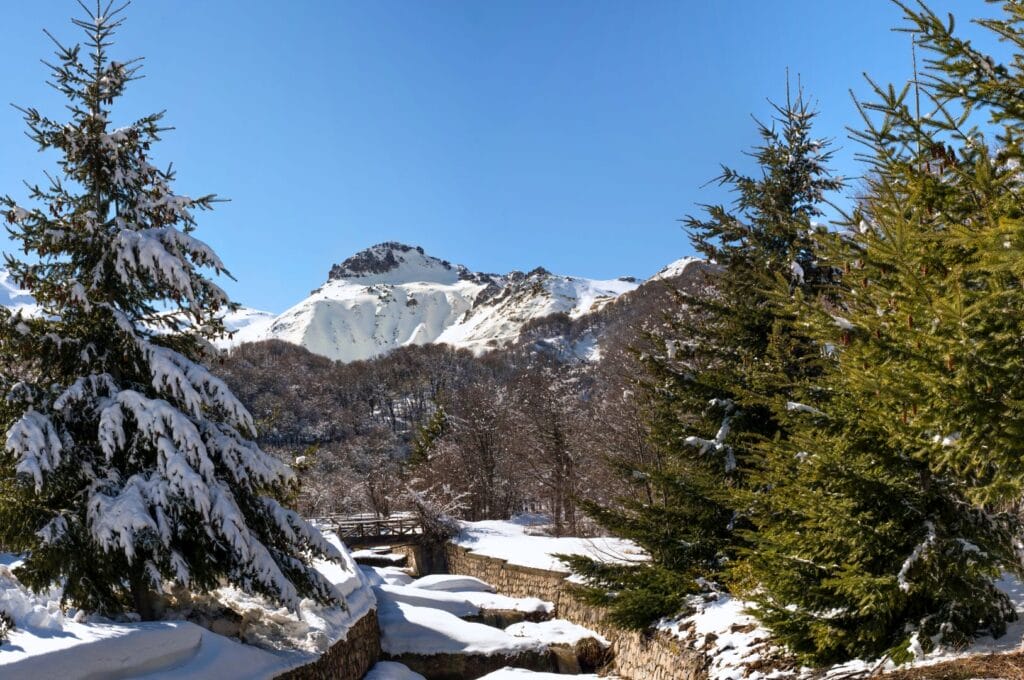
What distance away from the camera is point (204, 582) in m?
8.94

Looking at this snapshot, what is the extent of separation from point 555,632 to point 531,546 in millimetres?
8656

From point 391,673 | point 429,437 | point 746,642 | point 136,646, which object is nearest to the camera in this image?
point 136,646

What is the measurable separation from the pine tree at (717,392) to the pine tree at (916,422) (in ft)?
9.96

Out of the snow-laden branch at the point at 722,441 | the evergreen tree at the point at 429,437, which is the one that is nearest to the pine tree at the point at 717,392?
the snow-laden branch at the point at 722,441

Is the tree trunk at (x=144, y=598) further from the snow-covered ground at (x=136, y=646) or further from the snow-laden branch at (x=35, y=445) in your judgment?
the snow-laden branch at (x=35, y=445)

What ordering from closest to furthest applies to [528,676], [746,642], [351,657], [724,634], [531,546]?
1. [746,642]
2. [724,634]
3. [528,676]
4. [351,657]
5. [531,546]

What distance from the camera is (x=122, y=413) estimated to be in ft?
28.3

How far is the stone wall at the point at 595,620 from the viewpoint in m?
9.05

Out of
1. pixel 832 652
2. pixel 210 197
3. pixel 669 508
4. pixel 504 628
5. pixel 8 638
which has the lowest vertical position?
pixel 504 628

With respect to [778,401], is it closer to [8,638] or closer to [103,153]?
[8,638]

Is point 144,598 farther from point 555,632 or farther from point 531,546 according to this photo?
point 531,546

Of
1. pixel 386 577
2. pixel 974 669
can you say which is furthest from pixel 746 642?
pixel 386 577

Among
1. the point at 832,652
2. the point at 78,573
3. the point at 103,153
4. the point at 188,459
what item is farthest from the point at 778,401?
the point at 103,153

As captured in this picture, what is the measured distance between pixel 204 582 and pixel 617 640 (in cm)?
770
